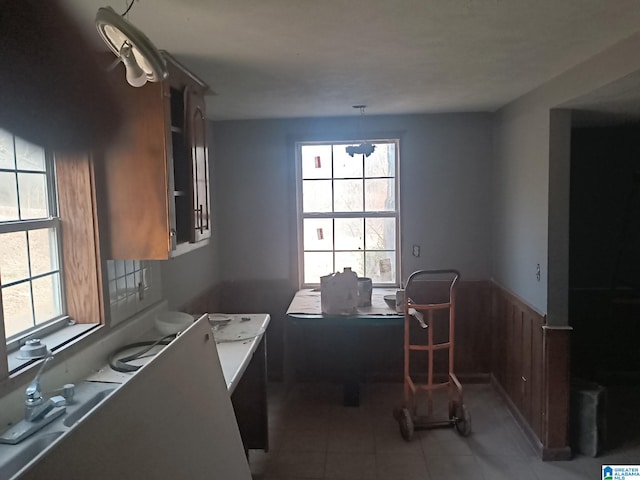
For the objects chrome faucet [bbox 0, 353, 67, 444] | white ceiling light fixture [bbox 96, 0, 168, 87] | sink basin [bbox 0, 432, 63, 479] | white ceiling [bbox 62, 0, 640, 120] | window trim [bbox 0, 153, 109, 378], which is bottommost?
sink basin [bbox 0, 432, 63, 479]

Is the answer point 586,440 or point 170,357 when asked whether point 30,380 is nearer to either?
point 170,357

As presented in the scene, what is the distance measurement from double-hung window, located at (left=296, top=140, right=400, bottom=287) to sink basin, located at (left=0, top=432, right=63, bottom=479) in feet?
9.18

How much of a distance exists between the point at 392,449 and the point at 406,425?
0.59 ft

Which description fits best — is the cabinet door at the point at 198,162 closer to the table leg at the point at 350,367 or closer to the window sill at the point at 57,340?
the window sill at the point at 57,340

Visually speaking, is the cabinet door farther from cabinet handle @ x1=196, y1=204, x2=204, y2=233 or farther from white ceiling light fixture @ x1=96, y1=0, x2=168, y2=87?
white ceiling light fixture @ x1=96, y1=0, x2=168, y2=87

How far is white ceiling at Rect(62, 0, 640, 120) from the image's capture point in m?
1.62

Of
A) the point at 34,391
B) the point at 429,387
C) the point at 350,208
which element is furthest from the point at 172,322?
the point at 350,208

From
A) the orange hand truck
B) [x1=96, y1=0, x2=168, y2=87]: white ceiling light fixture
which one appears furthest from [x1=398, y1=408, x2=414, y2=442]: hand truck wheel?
[x1=96, y1=0, x2=168, y2=87]: white ceiling light fixture

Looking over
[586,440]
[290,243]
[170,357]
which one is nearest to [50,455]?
[170,357]

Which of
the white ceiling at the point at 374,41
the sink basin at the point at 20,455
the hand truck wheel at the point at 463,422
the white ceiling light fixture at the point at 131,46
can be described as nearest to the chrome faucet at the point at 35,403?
the sink basin at the point at 20,455

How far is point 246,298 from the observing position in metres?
4.20

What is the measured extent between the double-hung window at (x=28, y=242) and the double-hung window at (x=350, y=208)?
7.48 feet

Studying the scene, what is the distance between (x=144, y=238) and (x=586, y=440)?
280 centimetres

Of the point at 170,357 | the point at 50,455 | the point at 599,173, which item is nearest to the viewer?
the point at 50,455
